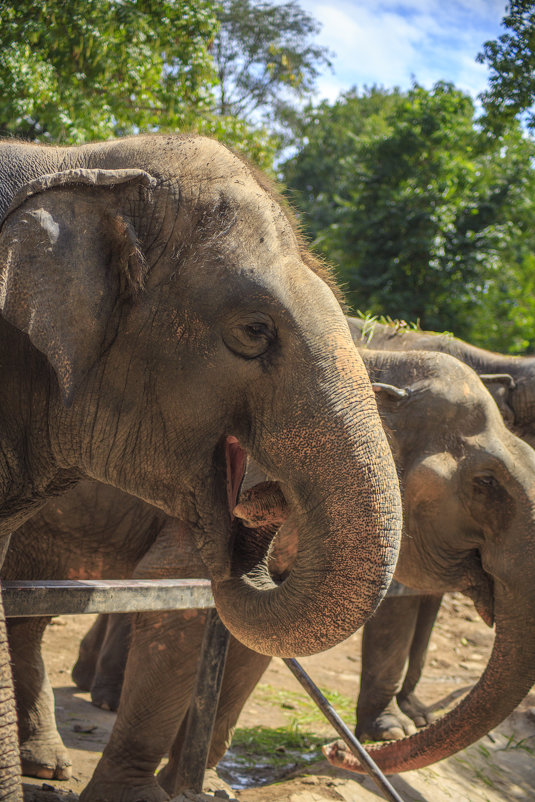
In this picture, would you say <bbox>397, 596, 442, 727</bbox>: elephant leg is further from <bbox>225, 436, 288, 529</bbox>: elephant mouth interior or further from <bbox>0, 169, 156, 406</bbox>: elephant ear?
<bbox>0, 169, 156, 406</bbox>: elephant ear

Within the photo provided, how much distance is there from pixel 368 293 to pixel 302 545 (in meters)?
13.1

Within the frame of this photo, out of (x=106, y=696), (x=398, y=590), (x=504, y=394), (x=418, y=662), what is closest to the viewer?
(x=398, y=590)

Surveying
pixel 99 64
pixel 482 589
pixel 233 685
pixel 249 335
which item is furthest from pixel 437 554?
pixel 99 64

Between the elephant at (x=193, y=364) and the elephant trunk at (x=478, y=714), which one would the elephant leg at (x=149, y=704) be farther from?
the elephant at (x=193, y=364)

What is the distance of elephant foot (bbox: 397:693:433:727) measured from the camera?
5541 mm

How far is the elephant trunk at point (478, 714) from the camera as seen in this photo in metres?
3.26

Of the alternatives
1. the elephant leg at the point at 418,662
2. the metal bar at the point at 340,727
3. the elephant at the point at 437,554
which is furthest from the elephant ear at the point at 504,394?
the metal bar at the point at 340,727

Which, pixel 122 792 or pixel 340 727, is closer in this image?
pixel 340 727

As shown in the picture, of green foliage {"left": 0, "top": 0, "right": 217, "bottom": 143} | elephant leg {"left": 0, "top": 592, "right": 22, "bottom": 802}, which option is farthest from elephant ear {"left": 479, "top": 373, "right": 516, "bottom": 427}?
elephant leg {"left": 0, "top": 592, "right": 22, "bottom": 802}

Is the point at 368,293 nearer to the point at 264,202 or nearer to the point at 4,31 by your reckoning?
the point at 4,31

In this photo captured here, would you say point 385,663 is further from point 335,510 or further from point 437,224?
point 437,224

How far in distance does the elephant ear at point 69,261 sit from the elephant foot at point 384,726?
140 inches

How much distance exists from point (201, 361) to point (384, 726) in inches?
138

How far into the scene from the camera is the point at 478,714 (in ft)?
10.8
